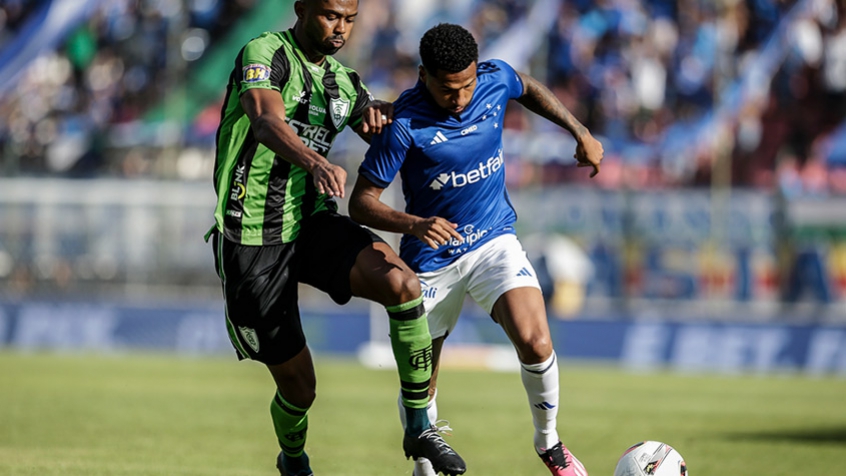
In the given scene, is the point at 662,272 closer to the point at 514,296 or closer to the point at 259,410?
the point at 259,410

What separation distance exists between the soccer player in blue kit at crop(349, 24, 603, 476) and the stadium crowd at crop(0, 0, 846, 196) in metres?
12.7

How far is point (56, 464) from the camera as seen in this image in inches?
329

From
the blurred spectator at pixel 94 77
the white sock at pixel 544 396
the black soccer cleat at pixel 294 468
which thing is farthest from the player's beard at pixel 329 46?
the blurred spectator at pixel 94 77

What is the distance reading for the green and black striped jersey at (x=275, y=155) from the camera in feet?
24.0

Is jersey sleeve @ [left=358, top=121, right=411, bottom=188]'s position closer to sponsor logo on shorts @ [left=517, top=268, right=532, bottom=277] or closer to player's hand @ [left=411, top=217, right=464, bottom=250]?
player's hand @ [left=411, top=217, right=464, bottom=250]

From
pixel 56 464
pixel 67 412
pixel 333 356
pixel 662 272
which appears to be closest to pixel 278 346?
pixel 56 464

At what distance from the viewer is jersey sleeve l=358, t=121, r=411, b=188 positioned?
24.0 feet

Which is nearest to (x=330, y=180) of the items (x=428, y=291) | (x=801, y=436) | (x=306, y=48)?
(x=306, y=48)

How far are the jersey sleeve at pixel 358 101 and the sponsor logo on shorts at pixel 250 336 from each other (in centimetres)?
141

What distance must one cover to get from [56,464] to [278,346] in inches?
79.5

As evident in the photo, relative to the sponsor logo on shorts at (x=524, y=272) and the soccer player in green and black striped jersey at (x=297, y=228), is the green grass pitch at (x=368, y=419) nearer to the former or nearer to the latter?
the soccer player in green and black striped jersey at (x=297, y=228)

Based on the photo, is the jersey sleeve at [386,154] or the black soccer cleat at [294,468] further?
the black soccer cleat at [294,468]

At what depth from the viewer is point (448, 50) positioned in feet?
22.9

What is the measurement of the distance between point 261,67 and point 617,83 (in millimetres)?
17015
